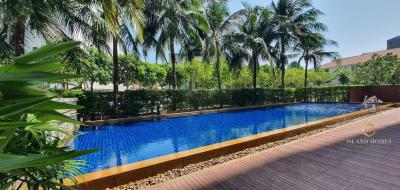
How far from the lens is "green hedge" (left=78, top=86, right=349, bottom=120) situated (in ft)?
45.3

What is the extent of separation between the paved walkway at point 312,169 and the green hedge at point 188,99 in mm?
7151

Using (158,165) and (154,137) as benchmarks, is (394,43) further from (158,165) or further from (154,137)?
(158,165)

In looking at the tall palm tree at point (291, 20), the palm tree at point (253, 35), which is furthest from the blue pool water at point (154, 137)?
the tall palm tree at point (291, 20)

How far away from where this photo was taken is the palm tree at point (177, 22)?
635 inches

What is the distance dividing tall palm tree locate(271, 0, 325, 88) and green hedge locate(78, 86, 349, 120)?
286 cm

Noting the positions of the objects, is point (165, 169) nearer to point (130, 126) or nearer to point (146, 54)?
point (130, 126)

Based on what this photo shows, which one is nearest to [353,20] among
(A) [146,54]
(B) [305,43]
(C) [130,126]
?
(B) [305,43]

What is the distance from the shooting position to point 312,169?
14.5 ft

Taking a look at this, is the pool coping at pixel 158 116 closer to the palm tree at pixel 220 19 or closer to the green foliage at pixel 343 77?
the palm tree at pixel 220 19

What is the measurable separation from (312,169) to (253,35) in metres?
18.6

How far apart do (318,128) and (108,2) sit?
23.9ft

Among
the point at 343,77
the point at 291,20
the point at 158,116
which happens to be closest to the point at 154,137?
the point at 158,116

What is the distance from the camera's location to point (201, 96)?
1814 centimetres

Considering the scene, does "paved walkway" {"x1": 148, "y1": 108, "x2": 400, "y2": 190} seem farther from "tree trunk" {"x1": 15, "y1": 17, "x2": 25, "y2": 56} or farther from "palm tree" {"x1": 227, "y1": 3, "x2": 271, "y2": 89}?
"palm tree" {"x1": 227, "y1": 3, "x2": 271, "y2": 89}
